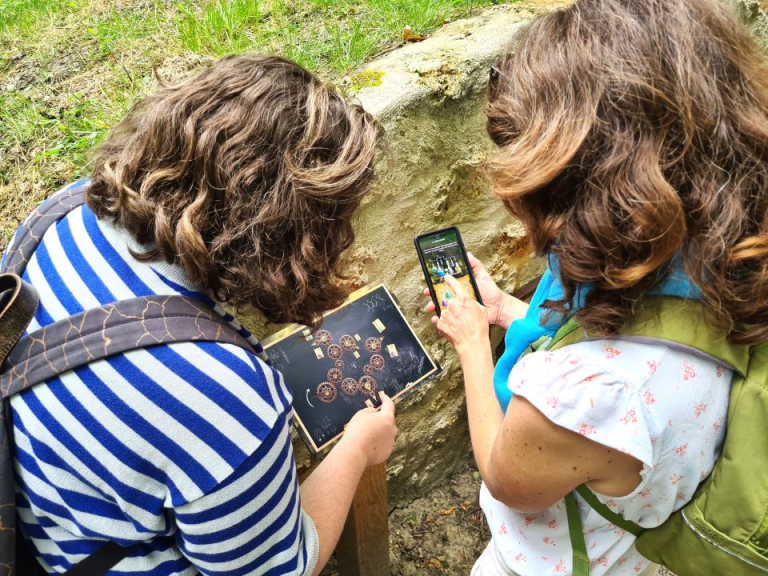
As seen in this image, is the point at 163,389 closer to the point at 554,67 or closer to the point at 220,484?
the point at 220,484

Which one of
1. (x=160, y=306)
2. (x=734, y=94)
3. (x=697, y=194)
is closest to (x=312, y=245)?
(x=160, y=306)

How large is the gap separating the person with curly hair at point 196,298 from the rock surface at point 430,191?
84 centimetres

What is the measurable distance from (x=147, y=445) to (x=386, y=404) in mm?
927

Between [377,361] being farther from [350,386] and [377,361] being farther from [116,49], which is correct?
[116,49]

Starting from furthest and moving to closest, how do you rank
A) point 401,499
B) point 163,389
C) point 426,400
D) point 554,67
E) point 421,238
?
1. point 401,499
2. point 426,400
3. point 421,238
4. point 554,67
5. point 163,389

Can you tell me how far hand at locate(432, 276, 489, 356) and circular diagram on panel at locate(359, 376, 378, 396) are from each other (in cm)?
27

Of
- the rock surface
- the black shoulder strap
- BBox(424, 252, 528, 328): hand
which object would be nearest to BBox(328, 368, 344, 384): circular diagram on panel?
the rock surface

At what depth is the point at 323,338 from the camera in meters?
1.89

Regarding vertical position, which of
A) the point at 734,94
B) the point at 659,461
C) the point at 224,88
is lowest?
the point at 659,461

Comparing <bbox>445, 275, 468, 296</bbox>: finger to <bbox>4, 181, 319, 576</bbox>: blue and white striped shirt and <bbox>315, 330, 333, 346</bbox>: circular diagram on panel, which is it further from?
<bbox>4, 181, 319, 576</bbox>: blue and white striped shirt

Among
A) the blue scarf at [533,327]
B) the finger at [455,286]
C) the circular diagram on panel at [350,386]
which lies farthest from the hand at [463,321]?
the circular diagram on panel at [350,386]

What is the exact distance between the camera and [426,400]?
2.62 m

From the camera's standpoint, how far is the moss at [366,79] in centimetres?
226

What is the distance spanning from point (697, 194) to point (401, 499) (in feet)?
7.40
